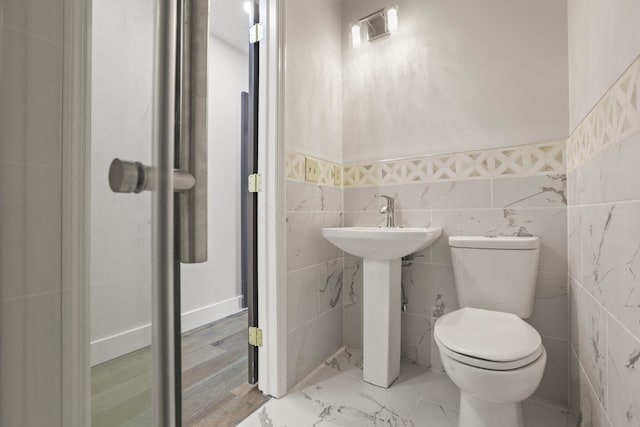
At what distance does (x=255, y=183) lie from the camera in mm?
1508

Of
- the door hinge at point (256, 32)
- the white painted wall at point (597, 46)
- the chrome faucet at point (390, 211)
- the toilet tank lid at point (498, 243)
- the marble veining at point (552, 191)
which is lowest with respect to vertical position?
the toilet tank lid at point (498, 243)

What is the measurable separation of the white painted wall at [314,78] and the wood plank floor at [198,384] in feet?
4.20

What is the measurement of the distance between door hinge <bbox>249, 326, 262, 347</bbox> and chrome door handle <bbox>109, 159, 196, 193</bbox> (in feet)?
4.26

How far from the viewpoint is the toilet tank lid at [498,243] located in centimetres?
131

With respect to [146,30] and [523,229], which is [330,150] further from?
[146,30]

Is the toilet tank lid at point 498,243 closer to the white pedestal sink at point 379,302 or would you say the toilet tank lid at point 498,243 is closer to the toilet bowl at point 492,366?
the white pedestal sink at point 379,302

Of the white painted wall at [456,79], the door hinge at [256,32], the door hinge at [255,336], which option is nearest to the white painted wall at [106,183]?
→ the door hinge at [255,336]

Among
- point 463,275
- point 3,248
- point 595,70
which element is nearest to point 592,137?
point 595,70

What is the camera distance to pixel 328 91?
1.88 metres

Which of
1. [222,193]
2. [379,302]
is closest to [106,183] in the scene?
[379,302]

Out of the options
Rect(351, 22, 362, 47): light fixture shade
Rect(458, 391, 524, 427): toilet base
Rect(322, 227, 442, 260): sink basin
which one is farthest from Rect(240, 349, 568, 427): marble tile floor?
Rect(351, 22, 362, 47): light fixture shade

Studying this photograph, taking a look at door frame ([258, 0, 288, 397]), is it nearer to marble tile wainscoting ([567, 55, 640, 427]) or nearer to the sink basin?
the sink basin

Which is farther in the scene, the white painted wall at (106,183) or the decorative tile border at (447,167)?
the decorative tile border at (447,167)

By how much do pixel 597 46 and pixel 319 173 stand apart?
1261mm
